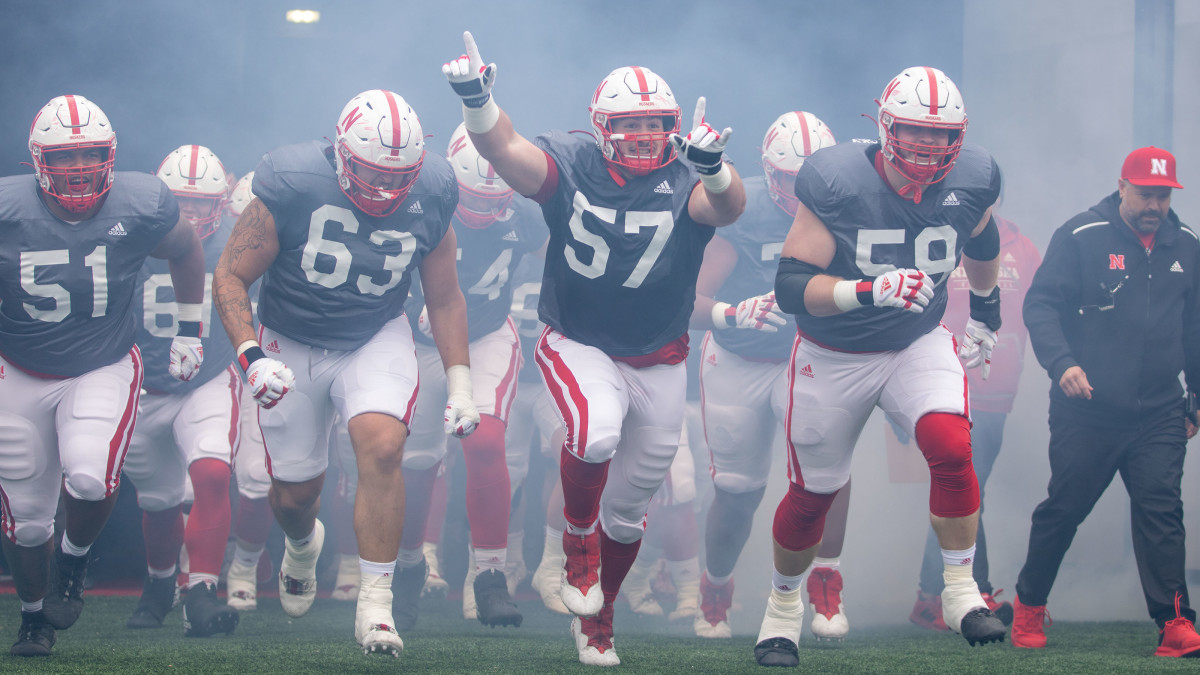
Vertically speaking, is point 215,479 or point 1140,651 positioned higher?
point 215,479

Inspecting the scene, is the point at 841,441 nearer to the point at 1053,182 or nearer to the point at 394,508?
the point at 394,508

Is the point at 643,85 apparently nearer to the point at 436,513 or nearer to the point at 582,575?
the point at 582,575

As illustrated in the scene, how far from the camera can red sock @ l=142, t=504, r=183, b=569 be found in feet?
15.8

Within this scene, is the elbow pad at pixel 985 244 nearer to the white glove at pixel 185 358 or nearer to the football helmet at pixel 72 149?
the white glove at pixel 185 358

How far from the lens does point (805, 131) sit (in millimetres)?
5379

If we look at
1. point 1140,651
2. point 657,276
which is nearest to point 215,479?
point 657,276

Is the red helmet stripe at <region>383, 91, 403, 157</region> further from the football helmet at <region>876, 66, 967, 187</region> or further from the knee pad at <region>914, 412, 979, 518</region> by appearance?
the knee pad at <region>914, 412, 979, 518</region>

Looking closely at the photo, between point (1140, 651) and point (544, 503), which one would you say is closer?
point (1140, 651)

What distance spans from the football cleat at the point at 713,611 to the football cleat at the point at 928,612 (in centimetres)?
97

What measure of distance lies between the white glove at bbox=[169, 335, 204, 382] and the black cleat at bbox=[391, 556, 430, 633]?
135cm

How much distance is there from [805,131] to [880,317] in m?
2.03

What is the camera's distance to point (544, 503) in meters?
6.57

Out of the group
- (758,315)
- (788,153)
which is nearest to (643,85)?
(758,315)

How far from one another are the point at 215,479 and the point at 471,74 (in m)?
2.36
